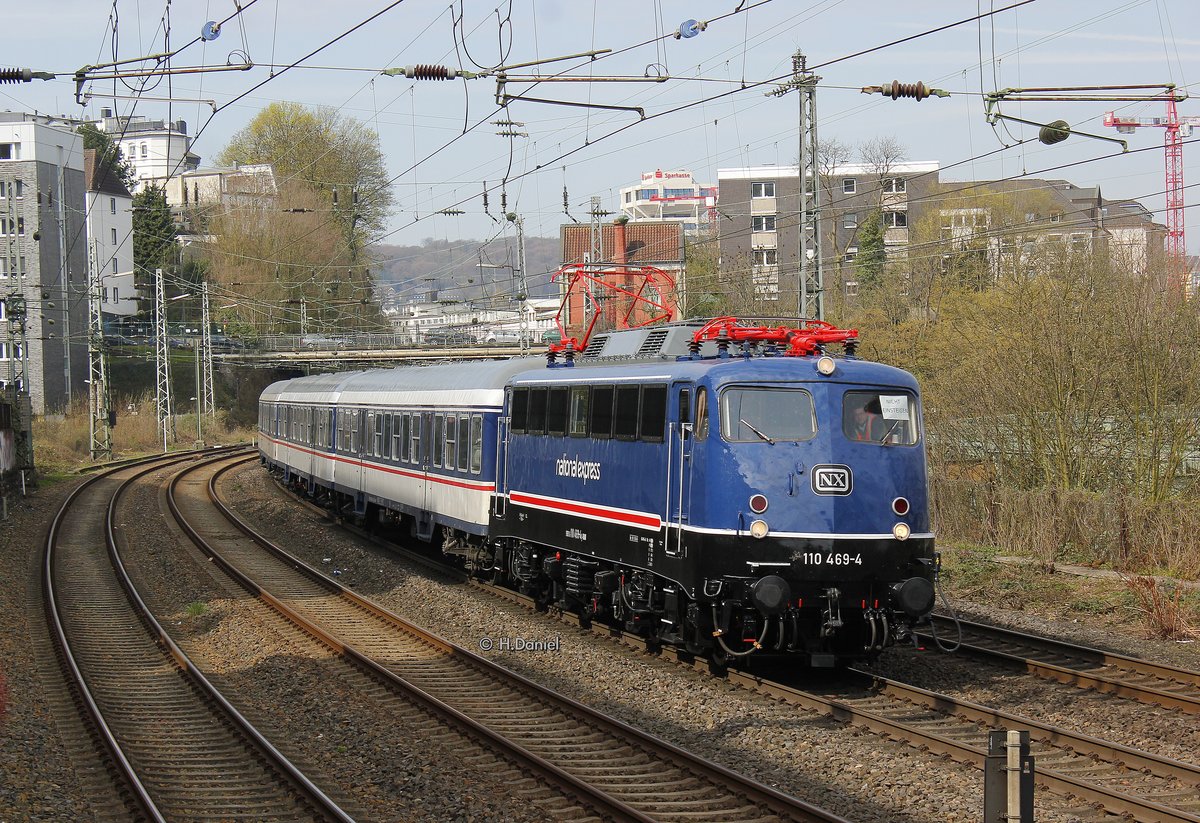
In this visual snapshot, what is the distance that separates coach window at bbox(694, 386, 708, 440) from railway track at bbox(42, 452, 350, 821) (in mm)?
4747

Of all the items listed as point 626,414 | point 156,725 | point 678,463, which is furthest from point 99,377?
point 678,463

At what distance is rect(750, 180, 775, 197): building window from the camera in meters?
78.7

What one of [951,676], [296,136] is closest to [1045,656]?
[951,676]

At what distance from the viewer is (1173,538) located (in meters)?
18.5

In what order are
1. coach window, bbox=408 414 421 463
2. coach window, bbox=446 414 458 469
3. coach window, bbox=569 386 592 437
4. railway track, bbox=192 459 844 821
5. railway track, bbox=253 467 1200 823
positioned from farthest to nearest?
coach window, bbox=408 414 421 463 → coach window, bbox=446 414 458 469 → coach window, bbox=569 386 592 437 → railway track, bbox=192 459 844 821 → railway track, bbox=253 467 1200 823

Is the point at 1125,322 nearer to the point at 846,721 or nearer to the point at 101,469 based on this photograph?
the point at 846,721

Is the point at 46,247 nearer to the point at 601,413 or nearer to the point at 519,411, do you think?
the point at 519,411

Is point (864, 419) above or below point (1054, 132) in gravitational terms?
below

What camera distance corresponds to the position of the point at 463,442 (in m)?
19.4

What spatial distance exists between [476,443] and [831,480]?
803cm

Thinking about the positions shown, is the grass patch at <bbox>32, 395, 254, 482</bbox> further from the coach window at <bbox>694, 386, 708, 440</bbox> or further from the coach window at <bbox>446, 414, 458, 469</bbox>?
the coach window at <bbox>694, 386, 708, 440</bbox>

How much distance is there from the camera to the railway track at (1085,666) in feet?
37.1

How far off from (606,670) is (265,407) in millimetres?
30367

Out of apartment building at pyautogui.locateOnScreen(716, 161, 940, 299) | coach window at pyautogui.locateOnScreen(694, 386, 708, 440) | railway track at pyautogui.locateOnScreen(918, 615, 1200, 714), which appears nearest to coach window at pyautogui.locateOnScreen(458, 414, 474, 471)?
coach window at pyautogui.locateOnScreen(694, 386, 708, 440)
